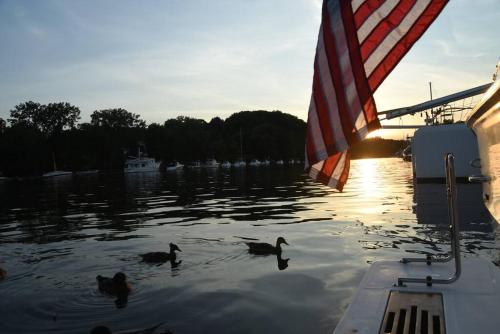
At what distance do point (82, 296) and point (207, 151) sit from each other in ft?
494

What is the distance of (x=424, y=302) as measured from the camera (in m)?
4.39

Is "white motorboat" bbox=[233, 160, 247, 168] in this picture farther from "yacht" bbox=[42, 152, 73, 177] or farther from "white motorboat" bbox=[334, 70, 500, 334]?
"white motorboat" bbox=[334, 70, 500, 334]

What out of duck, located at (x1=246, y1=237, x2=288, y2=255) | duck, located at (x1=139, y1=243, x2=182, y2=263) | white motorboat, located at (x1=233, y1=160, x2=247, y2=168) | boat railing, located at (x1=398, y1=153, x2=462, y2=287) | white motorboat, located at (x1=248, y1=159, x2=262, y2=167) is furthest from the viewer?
white motorboat, located at (x1=248, y1=159, x2=262, y2=167)

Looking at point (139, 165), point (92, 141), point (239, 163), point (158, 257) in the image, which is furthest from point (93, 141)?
point (158, 257)

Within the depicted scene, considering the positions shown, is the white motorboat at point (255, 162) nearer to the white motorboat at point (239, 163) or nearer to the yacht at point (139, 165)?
the white motorboat at point (239, 163)

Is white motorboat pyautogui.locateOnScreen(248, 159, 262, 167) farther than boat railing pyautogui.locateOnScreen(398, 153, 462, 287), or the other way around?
white motorboat pyautogui.locateOnScreen(248, 159, 262, 167)

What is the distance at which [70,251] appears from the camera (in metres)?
13.6

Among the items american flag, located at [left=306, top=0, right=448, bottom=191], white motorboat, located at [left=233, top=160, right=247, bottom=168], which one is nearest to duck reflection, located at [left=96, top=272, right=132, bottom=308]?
american flag, located at [left=306, top=0, right=448, bottom=191]

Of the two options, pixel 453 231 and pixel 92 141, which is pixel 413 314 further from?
pixel 92 141

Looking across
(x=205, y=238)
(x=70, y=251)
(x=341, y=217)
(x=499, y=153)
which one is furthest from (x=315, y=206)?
(x=499, y=153)

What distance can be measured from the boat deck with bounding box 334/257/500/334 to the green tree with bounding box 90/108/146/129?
6008 inches

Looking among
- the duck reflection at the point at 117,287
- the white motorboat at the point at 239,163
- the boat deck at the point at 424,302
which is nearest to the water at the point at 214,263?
the duck reflection at the point at 117,287

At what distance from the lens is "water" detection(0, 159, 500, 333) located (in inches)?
301

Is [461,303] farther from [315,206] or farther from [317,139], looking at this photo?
[315,206]
